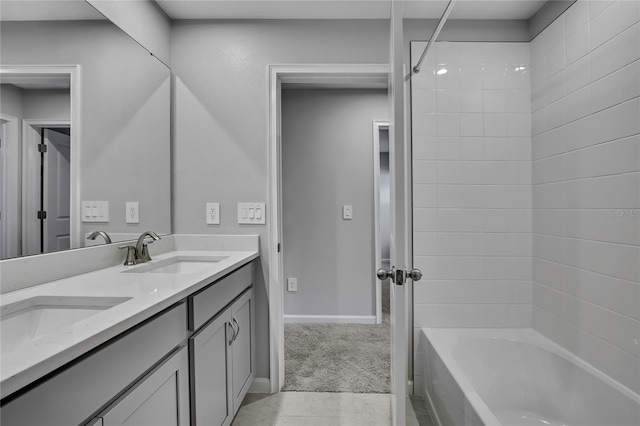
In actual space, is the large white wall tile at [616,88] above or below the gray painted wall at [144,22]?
below

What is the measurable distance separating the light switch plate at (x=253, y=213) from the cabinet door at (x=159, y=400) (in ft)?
2.97

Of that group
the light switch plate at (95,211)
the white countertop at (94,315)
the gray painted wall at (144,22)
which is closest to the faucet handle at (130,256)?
the white countertop at (94,315)

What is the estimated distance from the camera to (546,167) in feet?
3.72

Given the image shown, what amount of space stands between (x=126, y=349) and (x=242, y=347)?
3.07 feet

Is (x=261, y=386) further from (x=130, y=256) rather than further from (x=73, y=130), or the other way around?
(x=73, y=130)

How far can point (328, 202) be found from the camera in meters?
2.91

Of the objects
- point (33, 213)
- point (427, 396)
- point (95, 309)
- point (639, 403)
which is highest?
point (33, 213)

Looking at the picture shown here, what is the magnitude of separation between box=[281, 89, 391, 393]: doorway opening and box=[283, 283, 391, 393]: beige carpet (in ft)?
0.47

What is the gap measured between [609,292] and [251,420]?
169cm

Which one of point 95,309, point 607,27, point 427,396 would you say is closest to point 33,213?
point 95,309

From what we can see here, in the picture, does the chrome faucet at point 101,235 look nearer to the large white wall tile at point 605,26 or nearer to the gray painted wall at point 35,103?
the gray painted wall at point 35,103

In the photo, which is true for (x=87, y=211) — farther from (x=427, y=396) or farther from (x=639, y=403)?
(x=639, y=403)

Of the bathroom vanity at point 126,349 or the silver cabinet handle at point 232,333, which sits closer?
the bathroom vanity at point 126,349

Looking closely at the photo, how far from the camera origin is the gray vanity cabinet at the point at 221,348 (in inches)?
44.8
